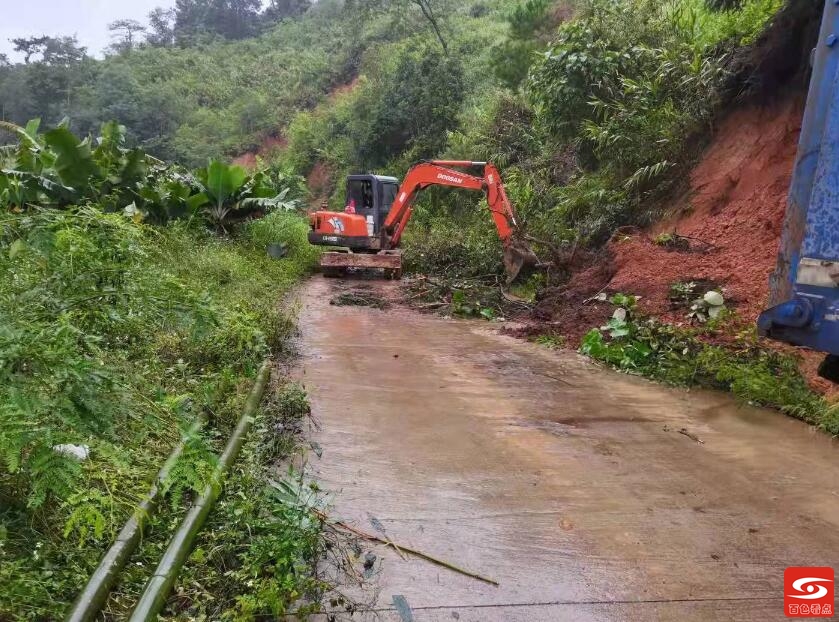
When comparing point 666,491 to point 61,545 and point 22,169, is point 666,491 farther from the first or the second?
point 22,169

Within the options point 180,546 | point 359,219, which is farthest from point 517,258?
point 180,546

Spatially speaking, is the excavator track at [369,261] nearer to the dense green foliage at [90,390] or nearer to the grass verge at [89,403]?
the dense green foliage at [90,390]

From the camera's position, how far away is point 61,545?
9.40ft

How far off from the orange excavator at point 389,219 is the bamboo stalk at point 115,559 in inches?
316

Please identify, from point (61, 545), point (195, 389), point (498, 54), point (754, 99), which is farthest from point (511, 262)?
point (498, 54)

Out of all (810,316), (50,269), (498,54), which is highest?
(498,54)

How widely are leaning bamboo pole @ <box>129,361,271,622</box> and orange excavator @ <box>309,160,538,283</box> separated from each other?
24.4 feet

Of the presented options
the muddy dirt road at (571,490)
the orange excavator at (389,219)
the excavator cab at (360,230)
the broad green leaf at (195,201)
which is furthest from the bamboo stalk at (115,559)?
the broad green leaf at (195,201)

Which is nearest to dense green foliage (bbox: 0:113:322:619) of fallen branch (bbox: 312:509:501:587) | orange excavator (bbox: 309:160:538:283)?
fallen branch (bbox: 312:509:501:587)

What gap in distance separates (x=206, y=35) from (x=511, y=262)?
62.8 m

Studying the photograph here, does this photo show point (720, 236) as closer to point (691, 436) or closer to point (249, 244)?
point (691, 436)

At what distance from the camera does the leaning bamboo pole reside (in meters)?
2.50

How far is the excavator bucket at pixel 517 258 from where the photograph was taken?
1043cm

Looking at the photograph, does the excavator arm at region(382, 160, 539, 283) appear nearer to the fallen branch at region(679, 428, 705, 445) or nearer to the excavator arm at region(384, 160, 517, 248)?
the excavator arm at region(384, 160, 517, 248)
